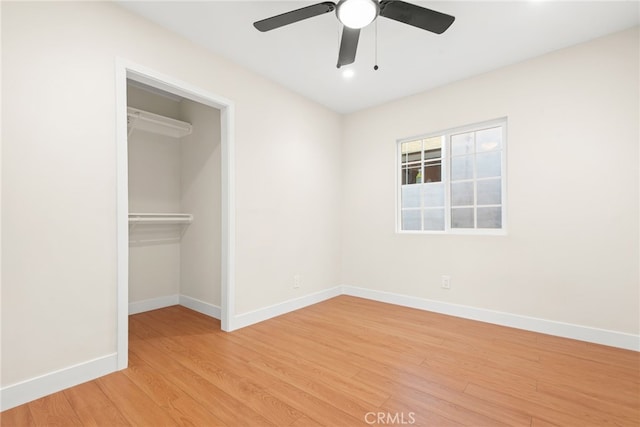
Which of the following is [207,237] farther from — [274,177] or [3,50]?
[3,50]

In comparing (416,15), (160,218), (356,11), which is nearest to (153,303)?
(160,218)

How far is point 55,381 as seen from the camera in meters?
1.80

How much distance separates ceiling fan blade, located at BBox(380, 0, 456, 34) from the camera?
1715 mm

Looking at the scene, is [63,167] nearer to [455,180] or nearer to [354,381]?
[354,381]

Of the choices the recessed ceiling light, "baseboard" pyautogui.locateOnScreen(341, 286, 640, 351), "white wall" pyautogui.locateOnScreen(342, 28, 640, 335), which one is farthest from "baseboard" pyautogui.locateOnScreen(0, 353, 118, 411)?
the recessed ceiling light

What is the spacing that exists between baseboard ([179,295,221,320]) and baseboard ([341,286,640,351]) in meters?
2.01

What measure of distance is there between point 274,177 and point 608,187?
316 centimetres

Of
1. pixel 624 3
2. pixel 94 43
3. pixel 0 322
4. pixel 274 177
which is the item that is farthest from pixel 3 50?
pixel 624 3

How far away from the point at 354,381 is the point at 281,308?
157cm

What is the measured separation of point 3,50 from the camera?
5.40 ft

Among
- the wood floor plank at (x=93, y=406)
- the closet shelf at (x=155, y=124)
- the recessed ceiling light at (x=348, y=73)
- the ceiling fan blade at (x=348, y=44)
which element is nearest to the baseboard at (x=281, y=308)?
the wood floor plank at (x=93, y=406)

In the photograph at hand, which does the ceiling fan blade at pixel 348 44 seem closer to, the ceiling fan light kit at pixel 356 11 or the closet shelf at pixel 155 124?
the ceiling fan light kit at pixel 356 11

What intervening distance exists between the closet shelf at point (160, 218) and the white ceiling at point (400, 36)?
1.88m

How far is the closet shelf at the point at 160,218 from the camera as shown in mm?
3090
